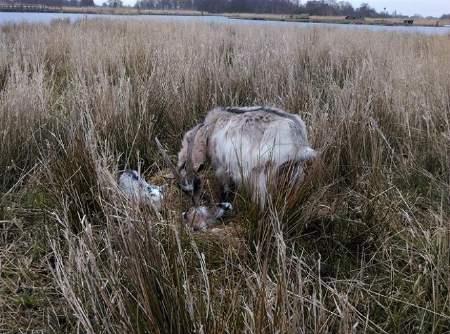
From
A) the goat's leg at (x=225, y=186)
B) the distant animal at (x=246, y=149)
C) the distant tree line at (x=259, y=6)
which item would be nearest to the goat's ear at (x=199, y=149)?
the distant animal at (x=246, y=149)

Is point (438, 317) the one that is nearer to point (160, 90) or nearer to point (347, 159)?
point (347, 159)

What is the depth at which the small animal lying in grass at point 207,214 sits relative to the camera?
2.64 metres

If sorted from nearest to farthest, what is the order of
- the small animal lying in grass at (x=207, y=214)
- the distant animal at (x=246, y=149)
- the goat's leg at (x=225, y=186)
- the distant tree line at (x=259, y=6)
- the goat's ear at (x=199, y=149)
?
the distant animal at (x=246, y=149) < the small animal lying in grass at (x=207, y=214) < the goat's leg at (x=225, y=186) < the goat's ear at (x=199, y=149) < the distant tree line at (x=259, y=6)

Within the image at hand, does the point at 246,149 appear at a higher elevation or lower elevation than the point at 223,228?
higher

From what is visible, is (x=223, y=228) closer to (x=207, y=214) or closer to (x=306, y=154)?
(x=207, y=214)

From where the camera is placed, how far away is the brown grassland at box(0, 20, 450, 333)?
1.41 meters

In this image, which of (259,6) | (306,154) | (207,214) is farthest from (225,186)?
(259,6)

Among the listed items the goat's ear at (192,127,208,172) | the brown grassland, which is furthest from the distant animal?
the brown grassland

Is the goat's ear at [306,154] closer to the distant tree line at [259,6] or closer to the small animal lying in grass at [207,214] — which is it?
the small animal lying in grass at [207,214]

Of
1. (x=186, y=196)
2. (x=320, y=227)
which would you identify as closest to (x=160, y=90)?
(x=186, y=196)

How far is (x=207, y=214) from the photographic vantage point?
2.71 metres

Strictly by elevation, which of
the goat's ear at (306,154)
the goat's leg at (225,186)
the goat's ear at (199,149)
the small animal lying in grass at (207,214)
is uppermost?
the goat's ear at (306,154)

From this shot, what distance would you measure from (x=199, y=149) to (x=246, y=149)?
48 centimetres

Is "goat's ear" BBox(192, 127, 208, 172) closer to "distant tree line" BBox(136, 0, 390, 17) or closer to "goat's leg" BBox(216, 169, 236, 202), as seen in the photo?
"goat's leg" BBox(216, 169, 236, 202)
